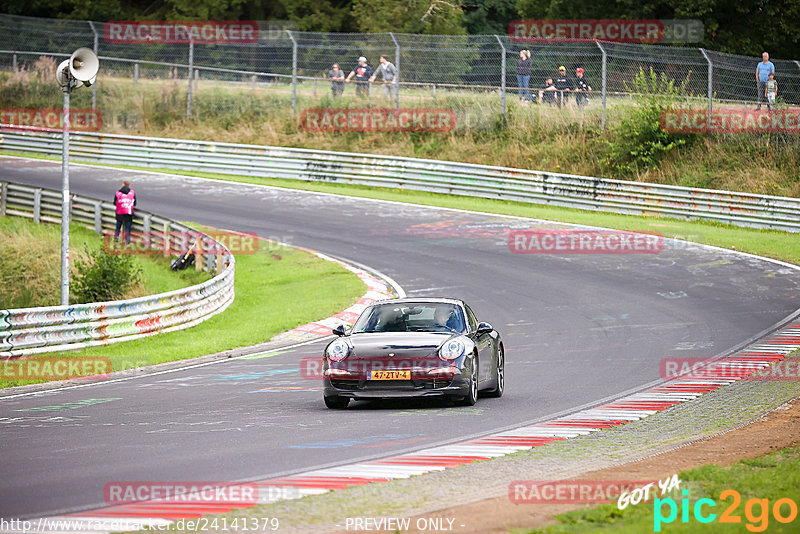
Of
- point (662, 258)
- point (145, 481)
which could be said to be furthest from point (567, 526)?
point (662, 258)

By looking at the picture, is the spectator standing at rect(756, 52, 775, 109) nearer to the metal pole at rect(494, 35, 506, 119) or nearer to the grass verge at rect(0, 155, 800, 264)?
the grass verge at rect(0, 155, 800, 264)

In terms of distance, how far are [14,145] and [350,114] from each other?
44.0ft

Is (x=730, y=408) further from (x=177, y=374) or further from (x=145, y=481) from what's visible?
(x=177, y=374)

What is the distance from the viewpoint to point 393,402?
1323 cm

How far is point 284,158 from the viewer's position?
39.0 meters

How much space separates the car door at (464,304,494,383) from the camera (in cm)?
1284

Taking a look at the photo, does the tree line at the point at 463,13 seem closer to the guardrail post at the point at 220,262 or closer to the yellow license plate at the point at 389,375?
the guardrail post at the point at 220,262

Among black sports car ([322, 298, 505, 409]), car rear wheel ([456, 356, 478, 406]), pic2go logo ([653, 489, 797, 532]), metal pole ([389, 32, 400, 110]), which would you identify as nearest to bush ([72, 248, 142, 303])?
Answer: black sports car ([322, 298, 505, 409])

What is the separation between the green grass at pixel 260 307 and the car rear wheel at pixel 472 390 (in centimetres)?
613
